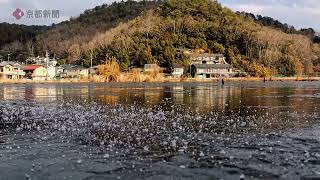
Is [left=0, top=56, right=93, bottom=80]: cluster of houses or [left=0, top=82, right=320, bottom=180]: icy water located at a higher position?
[left=0, top=56, right=93, bottom=80]: cluster of houses

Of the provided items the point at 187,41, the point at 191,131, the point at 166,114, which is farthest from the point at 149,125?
the point at 187,41

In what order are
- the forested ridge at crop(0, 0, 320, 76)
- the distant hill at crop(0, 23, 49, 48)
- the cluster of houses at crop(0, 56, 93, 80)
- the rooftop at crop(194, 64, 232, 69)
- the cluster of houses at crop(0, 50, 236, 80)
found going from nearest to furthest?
the cluster of houses at crop(0, 50, 236, 80) < the cluster of houses at crop(0, 56, 93, 80) < the rooftop at crop(194, 64, 232, 69) < the forested ridge at crop(0, 0, 320, 76) < the distant hill at crop(0, 23, 49, 48)

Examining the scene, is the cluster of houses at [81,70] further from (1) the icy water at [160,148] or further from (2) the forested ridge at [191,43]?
(1) the icy water at [160,148]

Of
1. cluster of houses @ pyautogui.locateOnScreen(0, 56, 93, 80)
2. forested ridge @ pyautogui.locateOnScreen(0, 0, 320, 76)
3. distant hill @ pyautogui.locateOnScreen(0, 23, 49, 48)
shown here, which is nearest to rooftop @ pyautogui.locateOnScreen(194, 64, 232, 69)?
forested ridge @ pyautogui.locateOnScreen(0, 0, 320, 76)

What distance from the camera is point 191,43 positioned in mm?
133125

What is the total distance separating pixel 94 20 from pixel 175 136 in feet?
595

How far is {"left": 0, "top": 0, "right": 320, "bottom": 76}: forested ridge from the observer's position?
120938 millimetres

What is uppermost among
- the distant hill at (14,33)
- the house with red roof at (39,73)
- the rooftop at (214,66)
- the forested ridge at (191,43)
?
the distant hill at (14,33)

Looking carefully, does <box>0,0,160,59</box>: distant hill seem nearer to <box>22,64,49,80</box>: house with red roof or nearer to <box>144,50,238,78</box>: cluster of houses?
<box>22,64,49,80</box>: house with red roof

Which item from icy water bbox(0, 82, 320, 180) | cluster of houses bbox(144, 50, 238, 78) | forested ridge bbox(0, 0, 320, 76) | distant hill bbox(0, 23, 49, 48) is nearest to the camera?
icy water bbox(0, 82, 320, 180)

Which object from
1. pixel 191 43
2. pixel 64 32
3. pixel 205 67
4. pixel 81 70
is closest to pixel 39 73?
pixel 81 70

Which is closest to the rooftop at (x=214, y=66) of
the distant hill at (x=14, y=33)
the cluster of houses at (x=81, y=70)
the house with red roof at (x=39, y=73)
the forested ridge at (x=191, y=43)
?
the cluster of houses at (x=81, y=70)

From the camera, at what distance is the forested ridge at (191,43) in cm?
12094

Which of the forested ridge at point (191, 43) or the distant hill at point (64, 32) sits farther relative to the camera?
the distant hill at point (64, 32)
